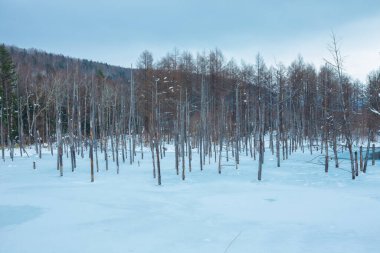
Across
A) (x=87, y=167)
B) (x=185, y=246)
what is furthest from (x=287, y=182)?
(x=87, y=167)

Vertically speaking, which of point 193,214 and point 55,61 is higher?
point 55,61

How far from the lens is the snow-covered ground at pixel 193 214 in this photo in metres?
7.84

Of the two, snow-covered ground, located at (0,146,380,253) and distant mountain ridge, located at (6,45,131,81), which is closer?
snow-covered ground, located at (0,146,380,253)

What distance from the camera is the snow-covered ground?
7.84m

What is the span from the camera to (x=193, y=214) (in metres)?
10.7

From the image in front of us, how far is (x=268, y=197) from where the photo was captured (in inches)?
512

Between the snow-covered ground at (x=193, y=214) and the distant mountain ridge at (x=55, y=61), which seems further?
the distant mountain ridge at (x=55, y=61)

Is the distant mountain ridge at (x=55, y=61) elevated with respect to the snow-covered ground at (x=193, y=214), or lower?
elevated

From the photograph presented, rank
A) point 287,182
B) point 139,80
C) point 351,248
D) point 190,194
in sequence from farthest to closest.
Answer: point 139,80
point 287,182
point 190,194
point 351,248

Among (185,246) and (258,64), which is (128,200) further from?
(258,64)

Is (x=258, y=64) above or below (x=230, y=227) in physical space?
above

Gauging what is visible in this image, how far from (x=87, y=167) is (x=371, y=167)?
18.4 metres

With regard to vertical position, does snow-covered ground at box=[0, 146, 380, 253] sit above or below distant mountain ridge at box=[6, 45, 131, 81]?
below

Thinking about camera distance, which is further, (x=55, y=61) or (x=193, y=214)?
(x=55, y=61)
